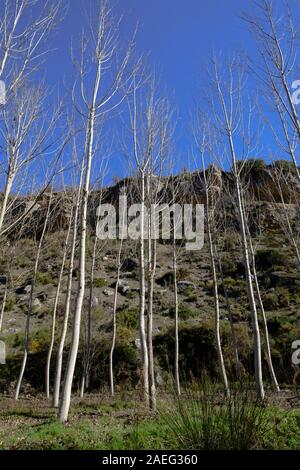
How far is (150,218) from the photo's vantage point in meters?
11.9

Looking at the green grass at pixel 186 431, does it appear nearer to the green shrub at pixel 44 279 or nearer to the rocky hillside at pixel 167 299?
the rocky hillside at pixel 167 299

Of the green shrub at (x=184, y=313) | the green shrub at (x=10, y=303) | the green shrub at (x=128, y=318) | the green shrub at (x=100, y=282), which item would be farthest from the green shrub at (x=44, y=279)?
the green shrub at (x=184, y=313)

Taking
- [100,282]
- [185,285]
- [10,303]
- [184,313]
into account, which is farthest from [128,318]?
[10,303]

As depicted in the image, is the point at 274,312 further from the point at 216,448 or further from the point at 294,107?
the point at 216,448

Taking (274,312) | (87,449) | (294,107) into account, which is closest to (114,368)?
(274,312)

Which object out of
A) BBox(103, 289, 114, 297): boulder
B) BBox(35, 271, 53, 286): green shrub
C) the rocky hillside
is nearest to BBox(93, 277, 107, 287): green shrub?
the rocky hillside

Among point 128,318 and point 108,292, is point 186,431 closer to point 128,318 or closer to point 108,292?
point 128,318

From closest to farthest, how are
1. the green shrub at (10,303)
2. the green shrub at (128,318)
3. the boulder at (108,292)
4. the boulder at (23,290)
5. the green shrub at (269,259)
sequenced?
the green shrub at (128,318)
the green shrub at (10,303)
the boulder at (108,292)
the green shrub at (269,259)
the boulder at (23,290)

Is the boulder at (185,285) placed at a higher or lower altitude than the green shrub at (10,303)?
higher

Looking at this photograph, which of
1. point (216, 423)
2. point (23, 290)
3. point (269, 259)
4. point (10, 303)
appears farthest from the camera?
point (23, 290)

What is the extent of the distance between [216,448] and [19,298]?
87.2 feet

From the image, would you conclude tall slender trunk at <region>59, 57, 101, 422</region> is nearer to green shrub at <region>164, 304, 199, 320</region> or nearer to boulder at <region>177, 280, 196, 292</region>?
green shrub at <region>164, 304, 199, 320</region>

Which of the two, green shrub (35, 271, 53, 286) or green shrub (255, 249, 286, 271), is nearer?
green shrub (255, 249, 286, 271)

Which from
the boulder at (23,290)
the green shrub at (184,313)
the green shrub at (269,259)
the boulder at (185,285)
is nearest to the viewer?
the green shrub at (184,313)
